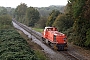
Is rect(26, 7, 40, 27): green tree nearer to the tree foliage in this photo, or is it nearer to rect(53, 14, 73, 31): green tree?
rect(53, 14, 73, 31): green tree

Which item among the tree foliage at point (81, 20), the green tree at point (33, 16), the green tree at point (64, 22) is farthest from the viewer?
the green tree at point (33, 16)

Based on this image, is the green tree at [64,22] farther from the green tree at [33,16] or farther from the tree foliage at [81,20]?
the green tree at [33,16]

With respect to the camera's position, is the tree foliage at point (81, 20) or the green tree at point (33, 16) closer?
the tree foliage at point (81, 20)

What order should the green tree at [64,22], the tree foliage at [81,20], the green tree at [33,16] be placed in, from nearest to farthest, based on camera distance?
1. the tree foliage at [81,20]
2. the green tree at [64,22]
3. the green tree at [33,16]

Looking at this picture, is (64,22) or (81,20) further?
(64,22)

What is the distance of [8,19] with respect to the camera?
77750 millimetres

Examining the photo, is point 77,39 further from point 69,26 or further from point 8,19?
point 8,19

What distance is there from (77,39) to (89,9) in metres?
8.73

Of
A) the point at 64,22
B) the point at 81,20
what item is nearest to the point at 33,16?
the point at 64,22

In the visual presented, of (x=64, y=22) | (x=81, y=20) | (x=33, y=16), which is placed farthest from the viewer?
(x=33, y=16)

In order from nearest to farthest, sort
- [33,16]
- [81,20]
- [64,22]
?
1. [81,20]
2. [64,22]
3. [33,16]

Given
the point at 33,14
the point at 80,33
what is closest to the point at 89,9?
the point at 80,33

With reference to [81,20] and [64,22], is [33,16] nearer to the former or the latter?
[64,22]

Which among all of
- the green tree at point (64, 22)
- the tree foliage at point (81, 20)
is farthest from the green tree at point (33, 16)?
the tree foliage at point (81, 20)
